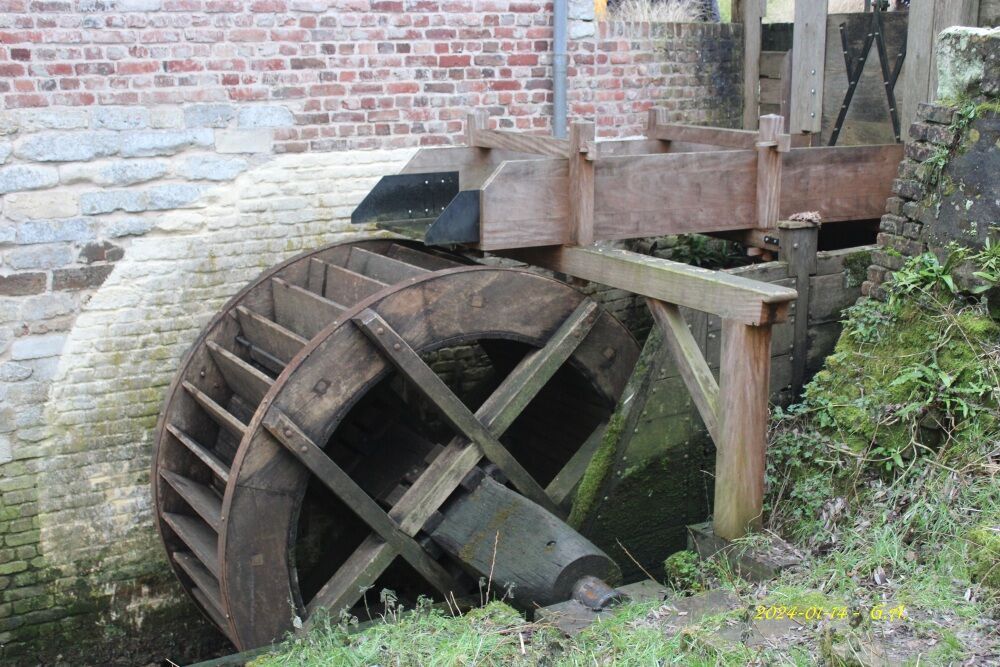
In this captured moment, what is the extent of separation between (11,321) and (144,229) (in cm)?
79

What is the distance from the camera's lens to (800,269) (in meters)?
5.14

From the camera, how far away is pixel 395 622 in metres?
3.95

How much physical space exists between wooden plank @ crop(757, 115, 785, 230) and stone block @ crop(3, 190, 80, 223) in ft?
11.4

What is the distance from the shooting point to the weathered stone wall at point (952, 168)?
13.8ft

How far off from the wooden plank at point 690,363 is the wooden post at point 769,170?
3.59ft

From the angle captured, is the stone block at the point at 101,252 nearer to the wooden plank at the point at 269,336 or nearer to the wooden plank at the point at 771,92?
the wooden plank at the point at 269,336

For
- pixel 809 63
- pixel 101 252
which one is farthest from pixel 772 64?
pixel 101 252

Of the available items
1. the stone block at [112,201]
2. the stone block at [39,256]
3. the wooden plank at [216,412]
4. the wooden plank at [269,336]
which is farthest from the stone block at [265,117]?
the wooden plank at [216,412]

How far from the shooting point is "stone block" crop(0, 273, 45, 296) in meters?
4.99

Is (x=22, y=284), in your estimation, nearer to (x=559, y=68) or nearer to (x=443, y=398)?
(x=443, y=398)

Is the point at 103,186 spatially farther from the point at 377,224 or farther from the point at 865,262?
the point at 865,262

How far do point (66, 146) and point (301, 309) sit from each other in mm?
1416

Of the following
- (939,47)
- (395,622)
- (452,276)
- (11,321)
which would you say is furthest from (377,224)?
(939,47)

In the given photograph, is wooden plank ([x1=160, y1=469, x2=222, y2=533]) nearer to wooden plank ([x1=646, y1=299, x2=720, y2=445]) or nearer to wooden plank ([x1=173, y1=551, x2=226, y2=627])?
wooden plank ([x1=173, y1=551, x2=226, y2=627])
